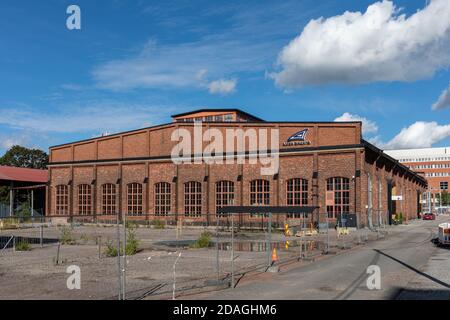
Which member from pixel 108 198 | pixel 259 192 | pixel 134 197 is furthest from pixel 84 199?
pixel 259 192

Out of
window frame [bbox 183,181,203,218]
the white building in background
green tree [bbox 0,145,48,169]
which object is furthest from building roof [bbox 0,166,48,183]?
the white building in background

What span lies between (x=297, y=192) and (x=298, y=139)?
4.97m

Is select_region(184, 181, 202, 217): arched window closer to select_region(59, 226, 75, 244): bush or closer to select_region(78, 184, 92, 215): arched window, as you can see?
select_region(78, 184, 92, 215): arched window

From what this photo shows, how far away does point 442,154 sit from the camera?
154500 millimetres

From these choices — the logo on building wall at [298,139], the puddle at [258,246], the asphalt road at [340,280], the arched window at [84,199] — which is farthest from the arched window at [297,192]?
the arched window at [84,199]

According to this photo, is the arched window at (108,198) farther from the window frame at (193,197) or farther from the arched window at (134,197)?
the window frame at (193,197)

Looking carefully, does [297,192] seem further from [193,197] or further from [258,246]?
[258,246]

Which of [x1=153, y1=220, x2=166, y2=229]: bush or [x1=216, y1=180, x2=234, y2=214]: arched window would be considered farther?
[x1=216, y1=180, x2=234, y2=214]: arched window

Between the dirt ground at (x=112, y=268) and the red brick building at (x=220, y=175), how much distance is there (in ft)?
41.4

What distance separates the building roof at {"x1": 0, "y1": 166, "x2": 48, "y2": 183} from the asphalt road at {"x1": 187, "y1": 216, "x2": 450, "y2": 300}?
54.7 m

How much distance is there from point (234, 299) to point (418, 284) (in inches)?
234

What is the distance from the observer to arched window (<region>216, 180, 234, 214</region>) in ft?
159
